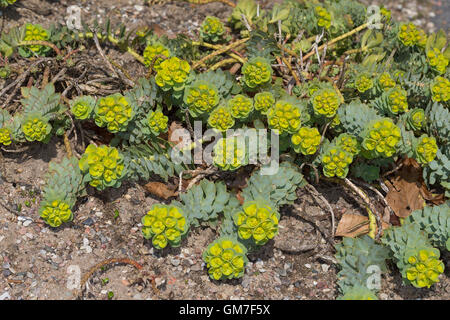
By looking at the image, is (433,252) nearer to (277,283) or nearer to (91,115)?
(277,283)

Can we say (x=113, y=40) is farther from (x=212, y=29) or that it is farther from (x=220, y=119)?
(x=220, y=119)

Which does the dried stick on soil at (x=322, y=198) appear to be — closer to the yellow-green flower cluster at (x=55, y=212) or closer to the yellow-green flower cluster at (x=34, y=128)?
the yellow-green flower cluster at (x=55, y=212)

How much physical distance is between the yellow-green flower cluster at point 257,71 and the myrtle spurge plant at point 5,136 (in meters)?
1.16

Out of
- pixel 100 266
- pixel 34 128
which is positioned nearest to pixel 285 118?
pixel 100 266

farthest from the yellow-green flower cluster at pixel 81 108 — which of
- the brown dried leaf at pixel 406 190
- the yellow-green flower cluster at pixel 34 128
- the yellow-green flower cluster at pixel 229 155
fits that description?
the brown dried leaf at pixel 406 190

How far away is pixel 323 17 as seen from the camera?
9.62 ft

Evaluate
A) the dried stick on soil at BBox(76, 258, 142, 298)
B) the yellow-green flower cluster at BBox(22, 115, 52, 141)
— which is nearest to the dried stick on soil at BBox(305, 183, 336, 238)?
the dried stick on soil at BBox(76, 258, 142, 298)

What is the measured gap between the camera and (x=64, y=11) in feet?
10.3

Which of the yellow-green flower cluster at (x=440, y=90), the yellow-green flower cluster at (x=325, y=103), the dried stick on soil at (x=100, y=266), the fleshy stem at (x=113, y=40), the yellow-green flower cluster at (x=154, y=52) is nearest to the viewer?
the dried stick on soil at (x=100, y=266)

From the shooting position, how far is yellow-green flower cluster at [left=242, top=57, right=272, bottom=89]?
2.52 metres

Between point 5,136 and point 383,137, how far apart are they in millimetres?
1737

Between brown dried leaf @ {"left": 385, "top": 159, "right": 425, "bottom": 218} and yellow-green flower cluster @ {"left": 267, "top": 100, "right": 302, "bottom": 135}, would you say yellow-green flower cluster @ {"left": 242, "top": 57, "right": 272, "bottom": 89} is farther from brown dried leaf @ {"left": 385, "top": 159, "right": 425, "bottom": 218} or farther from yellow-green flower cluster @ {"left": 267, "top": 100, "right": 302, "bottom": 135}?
brown dried leaf @ {"left": 385, "top": 159, "right": 425, "bottom": 218}

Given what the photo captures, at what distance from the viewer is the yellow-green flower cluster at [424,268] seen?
2.09 meters

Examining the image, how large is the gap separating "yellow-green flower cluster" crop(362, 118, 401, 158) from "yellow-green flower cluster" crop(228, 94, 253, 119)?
56cm
